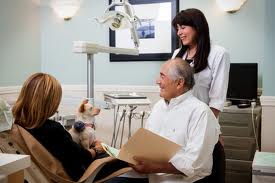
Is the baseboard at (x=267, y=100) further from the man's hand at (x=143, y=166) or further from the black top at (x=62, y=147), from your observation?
the black top at (x=62, y=147)

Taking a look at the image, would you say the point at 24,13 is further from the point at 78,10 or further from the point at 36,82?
the point at 36,82

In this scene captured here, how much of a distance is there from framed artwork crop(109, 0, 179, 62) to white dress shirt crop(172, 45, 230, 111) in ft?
4.08

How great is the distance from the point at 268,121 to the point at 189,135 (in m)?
1.30

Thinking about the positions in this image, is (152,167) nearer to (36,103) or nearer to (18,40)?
(36,103)

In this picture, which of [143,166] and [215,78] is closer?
[143,166]

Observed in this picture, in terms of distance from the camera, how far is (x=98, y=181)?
1.73 metres

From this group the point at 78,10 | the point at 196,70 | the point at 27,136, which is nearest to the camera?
the point at 27,136

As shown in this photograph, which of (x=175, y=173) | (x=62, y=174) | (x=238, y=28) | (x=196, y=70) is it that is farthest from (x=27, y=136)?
(x=238, y=28)

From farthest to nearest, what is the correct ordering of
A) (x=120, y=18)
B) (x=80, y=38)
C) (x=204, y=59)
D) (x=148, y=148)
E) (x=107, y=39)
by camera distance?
(x=80, y=38) → (x=107, y=39) → (x=120, y=18) → (x=204, y=59) → (x=148, y=148)

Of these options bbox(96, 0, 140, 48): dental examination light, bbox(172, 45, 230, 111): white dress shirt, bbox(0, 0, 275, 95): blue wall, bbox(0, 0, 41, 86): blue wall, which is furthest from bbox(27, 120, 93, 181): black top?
bbox(0, 0, 41, 86): blue wall

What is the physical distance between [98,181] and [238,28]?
74.4 inches

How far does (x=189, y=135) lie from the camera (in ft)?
5.34

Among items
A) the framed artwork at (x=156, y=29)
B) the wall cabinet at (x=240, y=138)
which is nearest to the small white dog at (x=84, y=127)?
the wall cabinet at (x=240, y=138)

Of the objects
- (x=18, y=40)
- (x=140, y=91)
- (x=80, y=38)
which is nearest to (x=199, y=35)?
(x=140, y=91)
